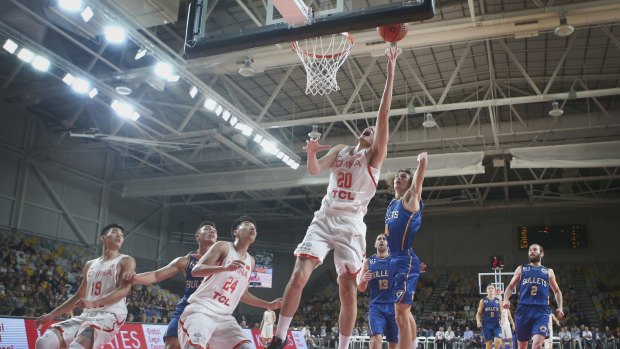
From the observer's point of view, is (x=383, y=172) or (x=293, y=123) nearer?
(x=293, y=123)

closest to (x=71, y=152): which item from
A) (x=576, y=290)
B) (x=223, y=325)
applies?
(x=223, y=325)

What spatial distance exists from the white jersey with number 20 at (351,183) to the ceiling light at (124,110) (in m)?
13.3

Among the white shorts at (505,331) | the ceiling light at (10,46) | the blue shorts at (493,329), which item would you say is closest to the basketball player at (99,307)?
the ceiling light at (10,46)

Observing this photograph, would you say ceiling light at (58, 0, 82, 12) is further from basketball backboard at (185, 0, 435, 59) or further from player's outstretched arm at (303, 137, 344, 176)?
player's outstretched arm at (303, 137, 344, 176)

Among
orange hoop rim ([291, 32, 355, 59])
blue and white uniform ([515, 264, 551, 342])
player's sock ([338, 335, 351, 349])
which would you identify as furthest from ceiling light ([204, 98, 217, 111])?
player's sock ([338, 335, 351, 349])

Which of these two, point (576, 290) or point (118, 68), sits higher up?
point (118, 68)

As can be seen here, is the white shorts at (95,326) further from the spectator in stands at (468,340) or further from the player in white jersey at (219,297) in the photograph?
the spectator in stands at (468,340)

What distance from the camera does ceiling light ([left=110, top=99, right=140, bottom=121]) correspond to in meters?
17.7

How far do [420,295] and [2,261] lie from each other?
21381 mm

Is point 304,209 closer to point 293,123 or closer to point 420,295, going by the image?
point 420,295

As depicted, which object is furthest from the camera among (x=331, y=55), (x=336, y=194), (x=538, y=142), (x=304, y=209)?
(x=304, y=209)

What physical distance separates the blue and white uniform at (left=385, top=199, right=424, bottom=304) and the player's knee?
3.68m

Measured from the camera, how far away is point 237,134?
2108cm

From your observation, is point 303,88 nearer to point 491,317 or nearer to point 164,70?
point 164,70
